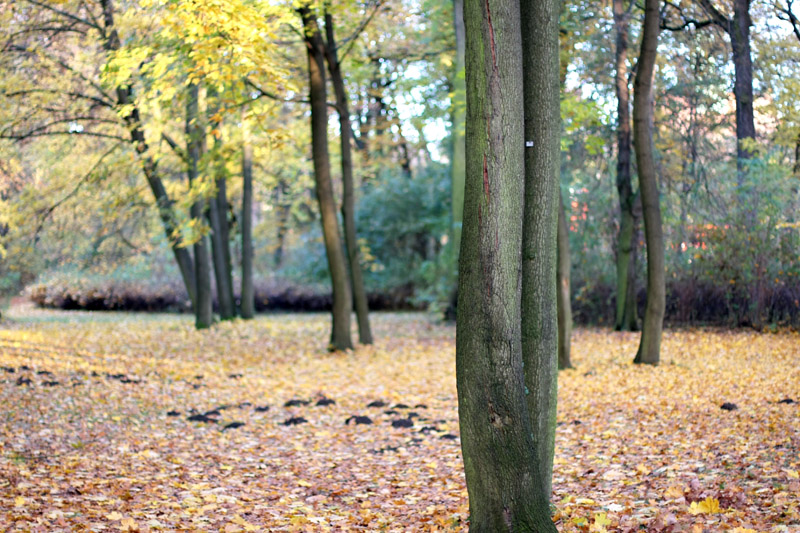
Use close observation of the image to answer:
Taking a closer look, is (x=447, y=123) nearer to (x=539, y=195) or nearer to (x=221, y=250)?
(x=221, y=250)

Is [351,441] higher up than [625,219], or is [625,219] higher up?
[625,219]

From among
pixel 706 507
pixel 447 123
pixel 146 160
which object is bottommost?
pixel 706 507

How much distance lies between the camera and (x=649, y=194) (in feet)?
32.8

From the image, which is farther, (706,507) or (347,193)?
(347,193)

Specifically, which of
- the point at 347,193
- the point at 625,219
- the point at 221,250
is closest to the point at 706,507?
the point at 347,193

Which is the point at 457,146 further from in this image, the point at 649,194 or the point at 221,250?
the point at 649,194

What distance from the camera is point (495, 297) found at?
3572mm

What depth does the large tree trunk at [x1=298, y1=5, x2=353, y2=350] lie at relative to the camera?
1276cm

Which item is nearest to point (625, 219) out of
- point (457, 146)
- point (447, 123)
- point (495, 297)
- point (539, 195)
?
point (457, 146)

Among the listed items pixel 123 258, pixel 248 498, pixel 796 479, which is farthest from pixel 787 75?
pixel 123 258

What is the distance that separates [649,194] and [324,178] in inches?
233

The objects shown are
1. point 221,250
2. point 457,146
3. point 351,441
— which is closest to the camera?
point 351,441

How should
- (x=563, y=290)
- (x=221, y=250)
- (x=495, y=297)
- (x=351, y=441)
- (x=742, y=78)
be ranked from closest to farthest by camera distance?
(x=495, y=297) < (x=351, y=441) < (x=563, y=290) < (x=742, y=78) < (x=221, y=250)

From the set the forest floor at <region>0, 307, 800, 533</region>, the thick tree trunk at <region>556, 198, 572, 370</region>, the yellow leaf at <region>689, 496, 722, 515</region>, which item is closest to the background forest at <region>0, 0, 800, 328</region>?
the thick tree trunk at <region>556, 198, 572, 370</region>
